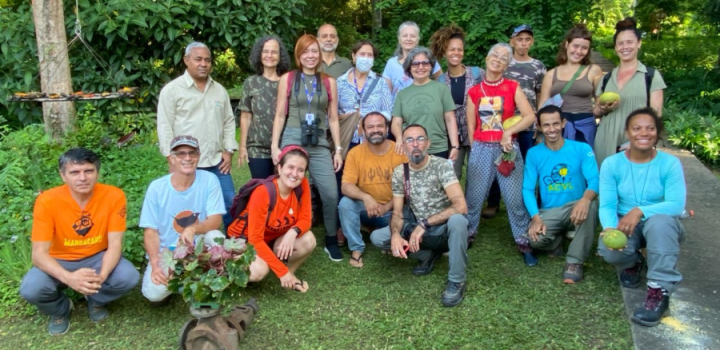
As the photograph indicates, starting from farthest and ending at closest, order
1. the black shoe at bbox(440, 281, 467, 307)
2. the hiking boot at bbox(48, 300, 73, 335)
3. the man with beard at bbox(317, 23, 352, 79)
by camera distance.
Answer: the man with beard at bbox(317, 23, 352, 79), the black shoe at bbox(440, 281, 467, 307), the hiking boot at bbox(48, 300, 73, 335)

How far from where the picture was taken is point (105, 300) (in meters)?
3.45

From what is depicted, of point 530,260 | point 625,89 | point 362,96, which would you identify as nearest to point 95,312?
point 362,96

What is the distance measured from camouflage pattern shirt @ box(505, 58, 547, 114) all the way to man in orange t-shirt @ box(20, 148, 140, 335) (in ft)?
11.1

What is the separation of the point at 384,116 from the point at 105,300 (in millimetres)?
2424

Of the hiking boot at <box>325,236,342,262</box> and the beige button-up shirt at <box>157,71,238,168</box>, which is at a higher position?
the beige button-up shirt at <box>157,71,238,168</box>

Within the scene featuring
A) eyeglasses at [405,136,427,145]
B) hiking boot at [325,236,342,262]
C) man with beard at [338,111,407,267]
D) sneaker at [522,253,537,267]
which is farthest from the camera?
hiking boot at [325,236,342,262]

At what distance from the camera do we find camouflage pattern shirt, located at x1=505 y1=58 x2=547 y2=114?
15.6 ft

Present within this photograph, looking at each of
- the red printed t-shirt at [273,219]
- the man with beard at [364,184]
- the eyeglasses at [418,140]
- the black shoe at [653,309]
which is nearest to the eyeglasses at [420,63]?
the man with beard at [364,184]

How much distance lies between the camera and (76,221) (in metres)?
3.33

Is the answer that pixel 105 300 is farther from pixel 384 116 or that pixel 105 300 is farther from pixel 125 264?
pixel 384 116

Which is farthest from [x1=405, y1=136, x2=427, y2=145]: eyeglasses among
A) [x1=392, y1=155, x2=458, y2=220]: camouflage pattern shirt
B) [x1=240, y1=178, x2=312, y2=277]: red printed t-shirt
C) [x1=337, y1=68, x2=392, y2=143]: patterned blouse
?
[x1=337, y1=68, x2=392, y2=143]: patterned blouse

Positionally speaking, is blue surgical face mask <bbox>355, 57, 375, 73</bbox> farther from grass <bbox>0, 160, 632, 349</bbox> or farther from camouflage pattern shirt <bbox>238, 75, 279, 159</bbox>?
grass <bbox>0, 160, 632, 349</bbox>

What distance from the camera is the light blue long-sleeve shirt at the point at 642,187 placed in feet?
11.3

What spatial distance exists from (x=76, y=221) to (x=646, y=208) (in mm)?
3622
